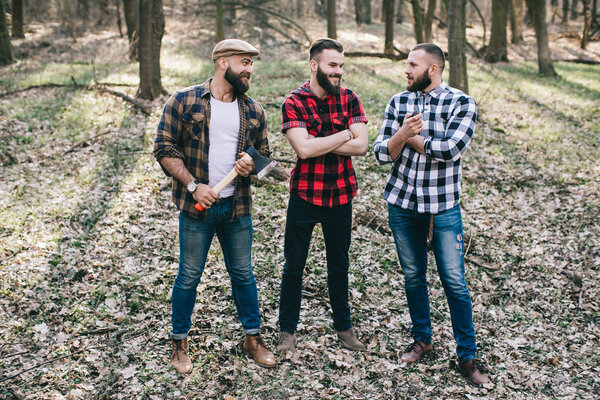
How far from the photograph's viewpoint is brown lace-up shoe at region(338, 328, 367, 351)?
15.7ft

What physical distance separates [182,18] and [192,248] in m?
25.7

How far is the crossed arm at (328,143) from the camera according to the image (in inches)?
163

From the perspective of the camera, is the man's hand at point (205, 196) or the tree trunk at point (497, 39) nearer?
the man's hand at point (205, 196)

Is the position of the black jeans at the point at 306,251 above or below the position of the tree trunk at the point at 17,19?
below

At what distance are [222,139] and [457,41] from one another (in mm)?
9291

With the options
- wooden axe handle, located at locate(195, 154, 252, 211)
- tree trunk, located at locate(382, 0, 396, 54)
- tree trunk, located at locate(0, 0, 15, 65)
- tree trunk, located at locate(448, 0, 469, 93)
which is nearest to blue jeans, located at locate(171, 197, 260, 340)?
wooden axe handle, located at locate(195, 154, 252, 211)

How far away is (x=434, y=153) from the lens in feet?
13.6

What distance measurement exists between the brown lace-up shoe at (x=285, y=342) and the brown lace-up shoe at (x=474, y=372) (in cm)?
166

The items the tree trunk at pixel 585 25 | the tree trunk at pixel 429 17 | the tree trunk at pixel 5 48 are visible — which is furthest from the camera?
the tree trunk at pixel 585 25

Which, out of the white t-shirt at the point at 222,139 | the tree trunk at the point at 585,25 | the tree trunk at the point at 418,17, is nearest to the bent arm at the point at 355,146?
the white t-shirt at the point at 222,139

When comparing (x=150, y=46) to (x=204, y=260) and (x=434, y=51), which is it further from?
(x=434, y=51)

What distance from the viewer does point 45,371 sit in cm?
420

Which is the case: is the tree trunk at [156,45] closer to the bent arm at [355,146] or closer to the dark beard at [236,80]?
the dark beard at [236,80]

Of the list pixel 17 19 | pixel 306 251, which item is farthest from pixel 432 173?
pixel 17 19
